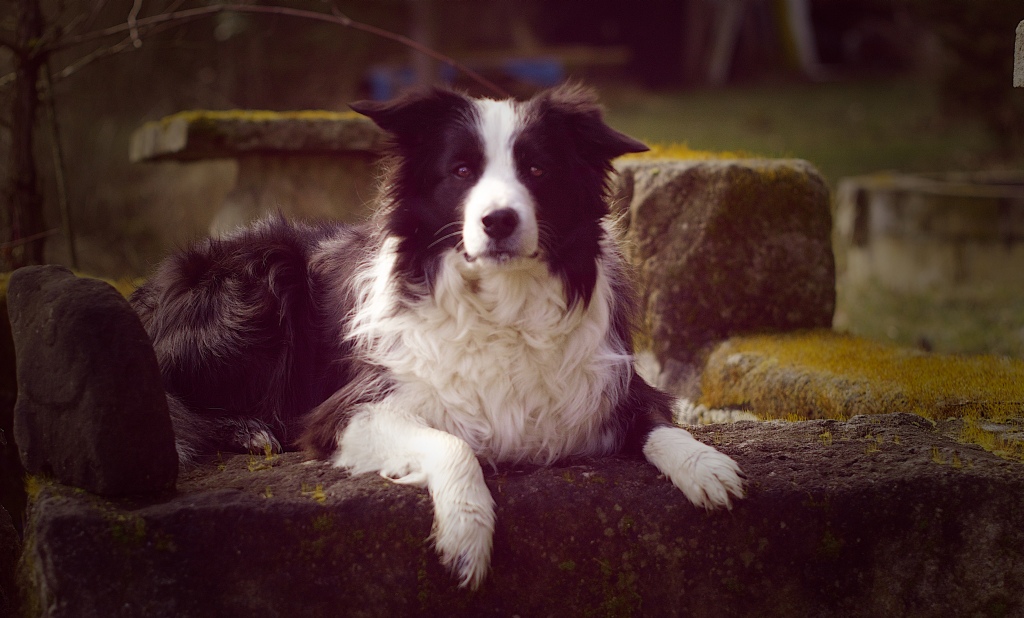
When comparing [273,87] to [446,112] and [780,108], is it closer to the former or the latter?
[446,112]

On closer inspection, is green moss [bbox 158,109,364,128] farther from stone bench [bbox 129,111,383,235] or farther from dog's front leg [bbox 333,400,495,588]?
dog's front leg [bbox 333,400,495,588]

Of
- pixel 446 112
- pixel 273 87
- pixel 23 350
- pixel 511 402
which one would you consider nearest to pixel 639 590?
pixel 511 402

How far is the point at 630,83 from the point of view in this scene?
18.4m

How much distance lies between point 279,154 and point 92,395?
150 inches

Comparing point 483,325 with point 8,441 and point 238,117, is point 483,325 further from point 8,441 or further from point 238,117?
point 238,117

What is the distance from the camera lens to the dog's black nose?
2863 mm

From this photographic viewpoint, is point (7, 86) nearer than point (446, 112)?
No

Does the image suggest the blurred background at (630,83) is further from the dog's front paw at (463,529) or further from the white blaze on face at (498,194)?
the dog's front paw at (463,529)

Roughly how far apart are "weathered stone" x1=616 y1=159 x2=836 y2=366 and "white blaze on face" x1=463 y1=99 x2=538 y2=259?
1848 millimetres

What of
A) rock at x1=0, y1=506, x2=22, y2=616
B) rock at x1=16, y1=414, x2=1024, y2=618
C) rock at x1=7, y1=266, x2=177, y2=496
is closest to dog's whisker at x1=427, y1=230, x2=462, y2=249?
rock at x1=16, y1=414, x2=1024, y2=618

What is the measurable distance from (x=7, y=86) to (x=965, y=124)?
12575 millimetres

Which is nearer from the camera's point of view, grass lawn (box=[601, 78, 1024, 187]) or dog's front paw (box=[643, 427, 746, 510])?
dog's front paw (box=[643, 427, 746, 510])

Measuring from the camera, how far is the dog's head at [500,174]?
302 centimetres

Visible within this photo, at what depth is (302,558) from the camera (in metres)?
2.74
